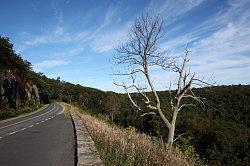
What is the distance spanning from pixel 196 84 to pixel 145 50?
4.43m

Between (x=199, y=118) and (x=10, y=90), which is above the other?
(x=10, y=90)

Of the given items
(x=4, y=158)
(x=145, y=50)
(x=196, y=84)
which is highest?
(x=145, y=50)

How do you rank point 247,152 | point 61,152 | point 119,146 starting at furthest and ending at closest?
point 247,152, point 61,152, point 119,146

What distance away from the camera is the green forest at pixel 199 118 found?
3563 cm

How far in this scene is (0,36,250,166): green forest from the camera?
117 ft

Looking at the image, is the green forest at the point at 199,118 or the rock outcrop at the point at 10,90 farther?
the rock outcrop at the point at 10,90

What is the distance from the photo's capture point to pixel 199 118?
343 feet

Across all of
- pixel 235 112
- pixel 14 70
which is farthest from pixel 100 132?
pixel 235 112

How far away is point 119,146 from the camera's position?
8.44 meters

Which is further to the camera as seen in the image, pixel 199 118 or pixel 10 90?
pixel 199 118

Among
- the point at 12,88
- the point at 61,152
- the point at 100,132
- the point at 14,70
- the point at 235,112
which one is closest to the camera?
the point at 61,152

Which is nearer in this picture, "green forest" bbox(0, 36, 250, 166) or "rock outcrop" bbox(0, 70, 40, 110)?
"green forest" bbox(0, 36, 250, 166)

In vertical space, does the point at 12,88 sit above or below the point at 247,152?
above

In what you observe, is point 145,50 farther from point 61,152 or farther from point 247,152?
point 247,152
